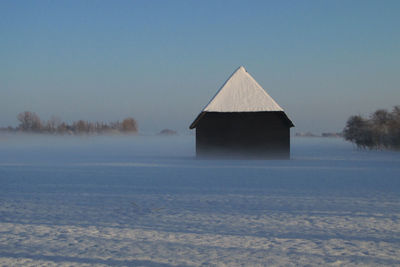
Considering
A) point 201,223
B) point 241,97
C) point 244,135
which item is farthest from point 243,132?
point 201,223

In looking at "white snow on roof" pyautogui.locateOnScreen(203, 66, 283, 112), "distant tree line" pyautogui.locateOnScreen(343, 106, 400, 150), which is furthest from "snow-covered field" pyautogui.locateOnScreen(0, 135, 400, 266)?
"distant tree line" pyautogui.locateOnScreen(343, 106, 400, 150)

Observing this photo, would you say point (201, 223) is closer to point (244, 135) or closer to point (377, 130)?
point (244, 135)

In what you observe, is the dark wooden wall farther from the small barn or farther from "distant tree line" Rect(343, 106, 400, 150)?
"distant tree line" Rect(343, 106, 400, 150)

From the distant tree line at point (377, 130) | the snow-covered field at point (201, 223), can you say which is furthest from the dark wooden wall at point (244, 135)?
the distant tree line at point (377, 130)

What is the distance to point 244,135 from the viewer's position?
2272 cm

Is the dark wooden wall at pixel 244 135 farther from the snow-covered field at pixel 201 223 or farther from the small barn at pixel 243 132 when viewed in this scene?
the snow-covered field at pixel 201 223

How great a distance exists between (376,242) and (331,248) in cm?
79

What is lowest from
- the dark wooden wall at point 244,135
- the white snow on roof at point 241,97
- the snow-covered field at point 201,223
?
the snow-covered field at point 201,223

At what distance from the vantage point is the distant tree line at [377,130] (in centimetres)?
3247

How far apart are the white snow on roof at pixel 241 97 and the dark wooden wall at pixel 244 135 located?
0.51 meters

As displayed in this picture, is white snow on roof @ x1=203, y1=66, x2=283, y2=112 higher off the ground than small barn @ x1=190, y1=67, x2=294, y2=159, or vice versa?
white snow on roof @ x1=203, y1=66, x2=283, y2=112

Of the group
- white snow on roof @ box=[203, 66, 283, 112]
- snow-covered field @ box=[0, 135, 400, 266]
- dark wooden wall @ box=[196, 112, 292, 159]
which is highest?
white snow on roof @ box=[203, 66, 283, 112]

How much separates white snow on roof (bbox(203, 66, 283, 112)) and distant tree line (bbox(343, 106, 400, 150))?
607 inches

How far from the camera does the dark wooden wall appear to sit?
74.3 feet
